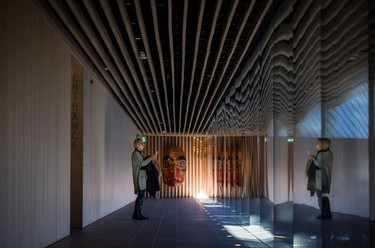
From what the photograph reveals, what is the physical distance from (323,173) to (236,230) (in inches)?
215

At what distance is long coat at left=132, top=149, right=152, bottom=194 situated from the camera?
1402 centimetres

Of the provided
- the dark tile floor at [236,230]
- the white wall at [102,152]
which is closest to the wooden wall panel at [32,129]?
the dark tile floor at [236,230]

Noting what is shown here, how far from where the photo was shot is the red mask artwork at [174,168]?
26.0 m

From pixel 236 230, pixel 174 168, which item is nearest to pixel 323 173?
pixel 236 230

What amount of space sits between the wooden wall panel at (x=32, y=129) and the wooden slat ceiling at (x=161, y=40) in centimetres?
51

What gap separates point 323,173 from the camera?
21.0ft

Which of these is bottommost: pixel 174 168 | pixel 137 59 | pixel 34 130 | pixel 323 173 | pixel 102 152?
pixel 174 168

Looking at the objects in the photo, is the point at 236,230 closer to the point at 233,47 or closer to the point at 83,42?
the point at 233,47

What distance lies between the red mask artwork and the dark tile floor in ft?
35.3

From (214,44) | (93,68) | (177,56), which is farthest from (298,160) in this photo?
(93,68)

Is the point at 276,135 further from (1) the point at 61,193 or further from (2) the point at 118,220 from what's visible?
(2) the point at 118,220

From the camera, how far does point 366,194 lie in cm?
526

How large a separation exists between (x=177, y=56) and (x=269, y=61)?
2507 mm

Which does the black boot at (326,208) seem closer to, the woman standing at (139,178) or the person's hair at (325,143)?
the person's hair at (325,143)
